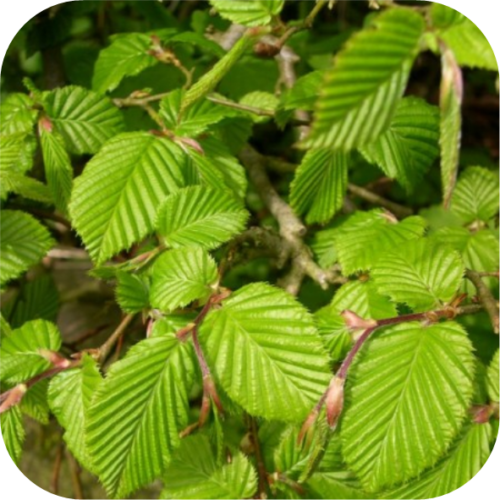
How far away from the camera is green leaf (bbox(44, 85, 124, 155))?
3.62 feet

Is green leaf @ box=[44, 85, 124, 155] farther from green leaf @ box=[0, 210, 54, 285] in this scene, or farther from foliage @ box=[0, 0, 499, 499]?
green leaf @ box=[0, 210, 54, 285]

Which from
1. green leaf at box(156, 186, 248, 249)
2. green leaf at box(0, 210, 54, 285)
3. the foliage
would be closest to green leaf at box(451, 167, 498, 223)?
the foliage

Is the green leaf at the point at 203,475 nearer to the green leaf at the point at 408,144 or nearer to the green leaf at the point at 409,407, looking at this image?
the green leaf at the point at 409,407

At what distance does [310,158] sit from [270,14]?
202 millimetres

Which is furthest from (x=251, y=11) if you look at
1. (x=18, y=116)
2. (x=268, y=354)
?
(x=268, y=354)

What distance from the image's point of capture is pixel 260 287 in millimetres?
929

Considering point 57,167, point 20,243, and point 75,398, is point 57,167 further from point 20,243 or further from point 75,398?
point 75,398

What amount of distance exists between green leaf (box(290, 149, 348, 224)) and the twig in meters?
0.22

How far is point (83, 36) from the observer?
153 centimetres

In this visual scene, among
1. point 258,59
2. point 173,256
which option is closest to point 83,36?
point 258,59

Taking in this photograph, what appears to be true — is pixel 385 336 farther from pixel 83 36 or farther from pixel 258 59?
pixel 83 36

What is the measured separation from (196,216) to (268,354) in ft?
0.72

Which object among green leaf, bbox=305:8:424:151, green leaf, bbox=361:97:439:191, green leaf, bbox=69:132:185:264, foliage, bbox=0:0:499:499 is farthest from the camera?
green leaf, bbox=361:97:439:191

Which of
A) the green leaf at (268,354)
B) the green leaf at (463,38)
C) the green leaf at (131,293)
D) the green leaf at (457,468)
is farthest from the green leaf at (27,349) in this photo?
the green leaf at (463,38)
